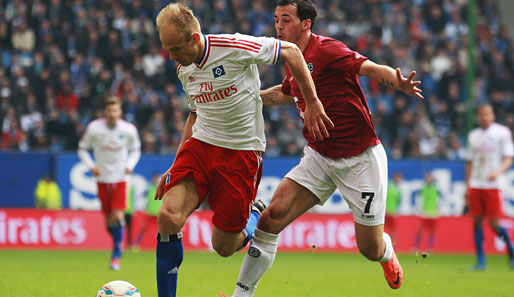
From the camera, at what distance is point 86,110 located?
2136 cm

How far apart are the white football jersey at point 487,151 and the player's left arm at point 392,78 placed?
731cm

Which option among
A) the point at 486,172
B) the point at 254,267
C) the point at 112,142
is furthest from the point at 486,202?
the point at 254,267

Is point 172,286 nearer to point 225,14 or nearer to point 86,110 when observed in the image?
point 86,110

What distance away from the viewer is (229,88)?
6215 mm

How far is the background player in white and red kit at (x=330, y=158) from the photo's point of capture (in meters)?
6.79

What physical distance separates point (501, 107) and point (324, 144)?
18181 millimetres

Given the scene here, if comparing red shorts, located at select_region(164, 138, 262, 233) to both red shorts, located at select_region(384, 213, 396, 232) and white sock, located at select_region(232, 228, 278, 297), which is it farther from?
red shorts, located at select_region(384, 213, 396, 232)

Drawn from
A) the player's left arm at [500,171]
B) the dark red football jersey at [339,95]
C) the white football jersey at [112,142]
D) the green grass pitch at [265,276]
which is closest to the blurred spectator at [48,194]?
the green grass pitch at [265,276]

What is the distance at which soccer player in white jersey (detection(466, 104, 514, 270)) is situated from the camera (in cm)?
1301

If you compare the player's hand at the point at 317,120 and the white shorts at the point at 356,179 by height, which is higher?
the player's hand at the point at 317,120

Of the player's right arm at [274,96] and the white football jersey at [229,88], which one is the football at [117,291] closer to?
the white football jersey at [229,88]

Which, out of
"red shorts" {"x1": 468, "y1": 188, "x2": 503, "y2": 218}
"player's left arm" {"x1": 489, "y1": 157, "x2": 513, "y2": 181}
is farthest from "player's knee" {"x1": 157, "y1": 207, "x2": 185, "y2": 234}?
"red shorts" {"x1": 468, "y1": 188, "x2": 503, "y2": 218}

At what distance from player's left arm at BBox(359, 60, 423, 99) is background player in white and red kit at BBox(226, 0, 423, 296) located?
0.54 ft

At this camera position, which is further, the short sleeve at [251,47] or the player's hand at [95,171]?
the player's hand at [95,171]
